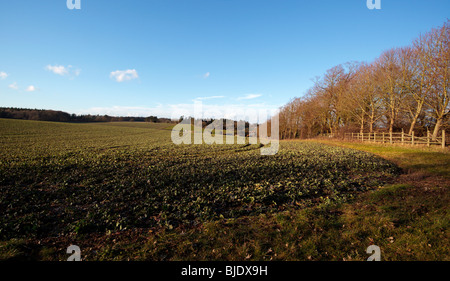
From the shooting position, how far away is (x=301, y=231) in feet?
21.0

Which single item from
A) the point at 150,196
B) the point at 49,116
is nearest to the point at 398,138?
the point at 150,196

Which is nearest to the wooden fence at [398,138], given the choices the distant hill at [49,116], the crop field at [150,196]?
the crop field at [150,196]

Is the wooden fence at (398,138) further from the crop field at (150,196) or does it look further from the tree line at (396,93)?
the crop field at (150,196)

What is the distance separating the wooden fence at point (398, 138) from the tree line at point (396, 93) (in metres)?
2.17

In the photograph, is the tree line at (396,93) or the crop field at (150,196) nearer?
the crop field at (150,196)

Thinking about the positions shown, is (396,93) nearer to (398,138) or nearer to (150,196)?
(398,138)

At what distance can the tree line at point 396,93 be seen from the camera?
27.5m

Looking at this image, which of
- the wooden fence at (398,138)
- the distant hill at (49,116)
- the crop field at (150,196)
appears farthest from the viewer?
the distant hill at (49,116)

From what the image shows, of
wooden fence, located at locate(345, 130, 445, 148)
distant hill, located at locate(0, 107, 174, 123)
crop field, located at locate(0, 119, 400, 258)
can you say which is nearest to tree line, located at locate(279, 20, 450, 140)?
wooden fence, located at locate(345, 130, 445, 148)

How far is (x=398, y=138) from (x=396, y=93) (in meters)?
8.15
